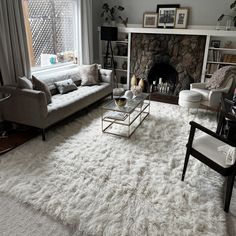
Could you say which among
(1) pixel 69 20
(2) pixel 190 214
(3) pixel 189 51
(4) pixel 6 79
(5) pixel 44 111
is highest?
(1) pixel 69 20

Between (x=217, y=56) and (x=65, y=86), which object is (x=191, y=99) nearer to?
(x=217, y=56)

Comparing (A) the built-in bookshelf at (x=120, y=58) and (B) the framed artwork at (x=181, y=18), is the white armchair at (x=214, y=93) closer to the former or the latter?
(B) the framed artwork at (x=181, y=18)

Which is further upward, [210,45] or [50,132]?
[210,45]

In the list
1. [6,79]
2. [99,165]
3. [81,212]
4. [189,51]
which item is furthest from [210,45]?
[81,212]

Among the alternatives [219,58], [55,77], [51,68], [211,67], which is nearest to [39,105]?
[55,77]

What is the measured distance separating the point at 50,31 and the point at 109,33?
1.26 metres

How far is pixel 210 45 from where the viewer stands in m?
4.63

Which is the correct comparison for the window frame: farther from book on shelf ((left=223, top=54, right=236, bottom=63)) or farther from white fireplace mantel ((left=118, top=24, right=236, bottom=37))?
book on shelf ((left=223, top=54, right=236, bottom=63))

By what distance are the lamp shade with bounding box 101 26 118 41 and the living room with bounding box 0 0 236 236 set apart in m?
0.02

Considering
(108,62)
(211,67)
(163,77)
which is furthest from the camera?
(108,62)

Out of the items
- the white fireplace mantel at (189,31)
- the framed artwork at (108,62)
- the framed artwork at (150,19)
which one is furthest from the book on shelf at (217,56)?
the framed artwork at (108,62)

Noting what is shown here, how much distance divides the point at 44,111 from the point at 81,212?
155 centimetres

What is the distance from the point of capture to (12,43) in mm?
3297

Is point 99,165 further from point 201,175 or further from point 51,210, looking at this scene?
point 201,175
